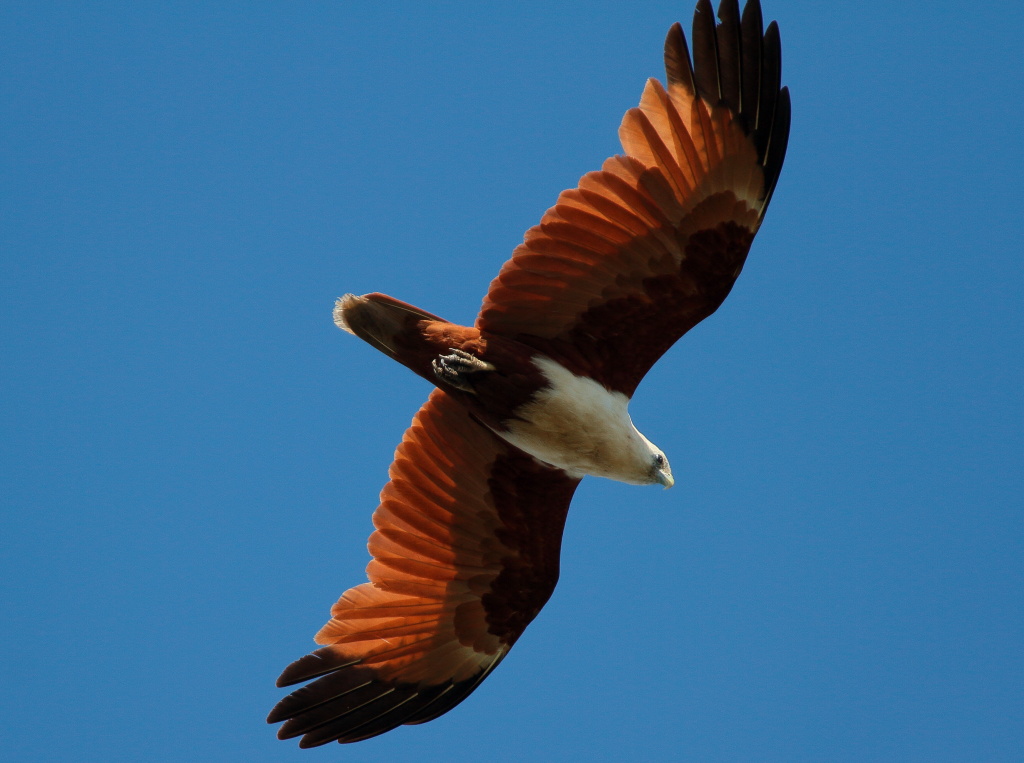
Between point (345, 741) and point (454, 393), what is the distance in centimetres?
253

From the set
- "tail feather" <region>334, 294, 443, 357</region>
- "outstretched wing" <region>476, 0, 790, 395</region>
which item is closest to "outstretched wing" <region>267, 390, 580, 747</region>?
"tail feather" <region>334, 294, 443, 357</region>

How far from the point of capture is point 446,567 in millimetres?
7543

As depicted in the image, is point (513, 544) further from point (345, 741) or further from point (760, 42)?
point (760, 42)

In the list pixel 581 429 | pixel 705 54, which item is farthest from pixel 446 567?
pixel 705 54

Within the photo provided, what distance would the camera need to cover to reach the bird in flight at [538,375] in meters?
6.38

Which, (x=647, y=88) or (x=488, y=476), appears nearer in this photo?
(x=647, y=88)

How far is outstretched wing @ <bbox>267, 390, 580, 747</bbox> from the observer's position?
7320mm

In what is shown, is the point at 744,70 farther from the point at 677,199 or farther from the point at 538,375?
the point at 538,375

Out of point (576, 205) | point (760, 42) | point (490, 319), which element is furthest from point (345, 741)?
point (760, 42)

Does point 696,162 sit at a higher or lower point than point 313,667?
higher

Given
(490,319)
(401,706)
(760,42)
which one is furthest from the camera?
(401,706)

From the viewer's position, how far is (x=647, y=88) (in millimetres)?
6371

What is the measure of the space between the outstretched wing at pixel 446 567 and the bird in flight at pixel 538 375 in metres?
0.01

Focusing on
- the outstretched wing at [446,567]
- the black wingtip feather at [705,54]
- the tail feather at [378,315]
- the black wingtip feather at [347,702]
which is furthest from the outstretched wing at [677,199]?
the black wingtip feather at [347,702]
